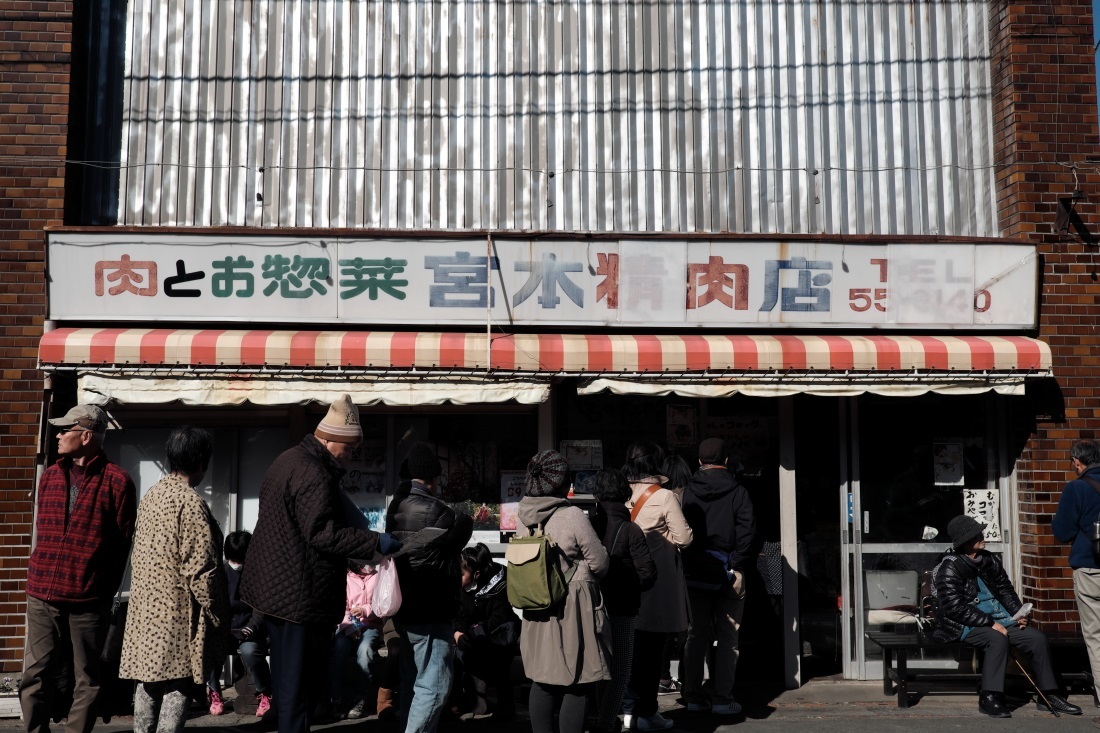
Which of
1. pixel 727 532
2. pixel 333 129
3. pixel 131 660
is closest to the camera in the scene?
pixel 131 660

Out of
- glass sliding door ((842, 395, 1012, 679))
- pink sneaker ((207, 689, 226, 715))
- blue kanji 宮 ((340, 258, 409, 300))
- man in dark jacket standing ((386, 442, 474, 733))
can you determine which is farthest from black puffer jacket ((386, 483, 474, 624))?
glass sliding door ((842, 395, 1012, 679))

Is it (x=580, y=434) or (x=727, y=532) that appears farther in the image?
(x=580, y=434)

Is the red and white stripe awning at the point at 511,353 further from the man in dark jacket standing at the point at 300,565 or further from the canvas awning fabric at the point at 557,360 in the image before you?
the man in dark jacket standing at the point at 300,565

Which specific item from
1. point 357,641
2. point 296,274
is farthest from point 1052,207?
point 357,641

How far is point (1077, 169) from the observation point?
800 centimetres

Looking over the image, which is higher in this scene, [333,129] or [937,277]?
[333,129]

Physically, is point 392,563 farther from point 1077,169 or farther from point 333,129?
point 1077,169

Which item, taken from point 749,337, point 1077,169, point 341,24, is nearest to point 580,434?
point 749,337

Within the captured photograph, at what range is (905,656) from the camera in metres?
7.11

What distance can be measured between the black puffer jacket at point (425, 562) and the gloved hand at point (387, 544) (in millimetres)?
230

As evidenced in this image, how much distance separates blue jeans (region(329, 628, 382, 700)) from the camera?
22.4 ft

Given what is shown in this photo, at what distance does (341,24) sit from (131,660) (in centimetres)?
543

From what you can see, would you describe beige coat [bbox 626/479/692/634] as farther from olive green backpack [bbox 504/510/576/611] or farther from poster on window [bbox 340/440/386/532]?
poster on window [bbox 340/440/386/532]

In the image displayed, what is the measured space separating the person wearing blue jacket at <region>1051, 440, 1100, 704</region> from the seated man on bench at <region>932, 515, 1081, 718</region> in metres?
0.31
